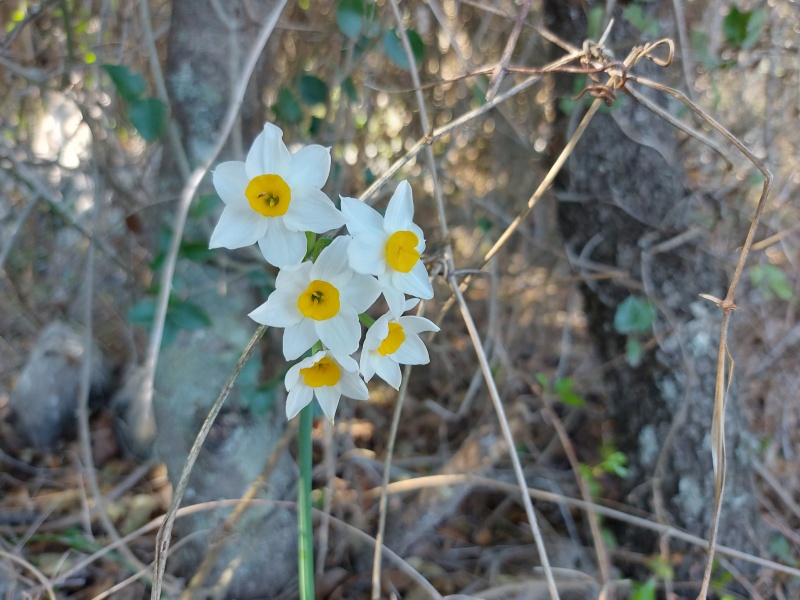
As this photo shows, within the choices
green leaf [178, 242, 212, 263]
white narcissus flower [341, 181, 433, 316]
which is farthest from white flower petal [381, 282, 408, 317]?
green leaf [178, 242, 212, 263]

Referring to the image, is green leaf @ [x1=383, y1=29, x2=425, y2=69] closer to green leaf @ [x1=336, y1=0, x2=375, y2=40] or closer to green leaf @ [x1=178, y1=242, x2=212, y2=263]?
green leaf @ [x1=336, y1=0, x2=375, y2=40]

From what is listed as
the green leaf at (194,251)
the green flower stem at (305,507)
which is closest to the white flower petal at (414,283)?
the green flower stem at (305,507)

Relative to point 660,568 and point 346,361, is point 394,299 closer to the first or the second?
point 346,361

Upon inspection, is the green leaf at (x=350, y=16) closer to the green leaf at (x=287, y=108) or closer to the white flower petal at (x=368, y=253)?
the green leaf at (x=287, y=108)

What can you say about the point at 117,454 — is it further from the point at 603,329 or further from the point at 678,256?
the point at 678,256

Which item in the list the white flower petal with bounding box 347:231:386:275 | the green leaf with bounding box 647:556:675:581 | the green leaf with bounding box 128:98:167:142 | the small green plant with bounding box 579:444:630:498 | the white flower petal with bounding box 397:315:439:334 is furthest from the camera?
the small green plant with bounding box 579:444:630:498

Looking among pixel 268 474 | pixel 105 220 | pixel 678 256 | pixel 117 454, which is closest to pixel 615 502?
pixel 678 256
